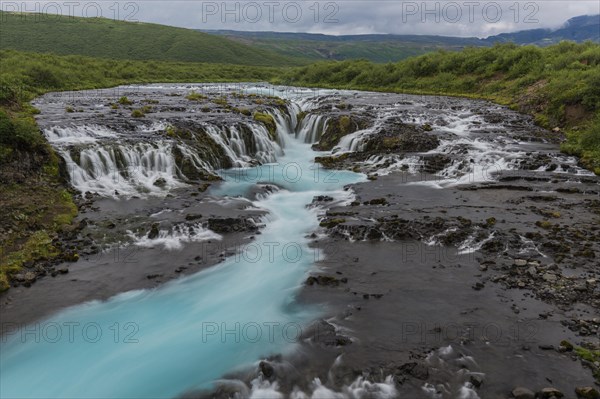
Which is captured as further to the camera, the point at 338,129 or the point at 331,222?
the point at 338,129

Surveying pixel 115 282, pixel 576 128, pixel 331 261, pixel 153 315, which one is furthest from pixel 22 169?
pixel 576 128

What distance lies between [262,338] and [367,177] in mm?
14401

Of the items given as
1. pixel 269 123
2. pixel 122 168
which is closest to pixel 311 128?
pixel 269 123

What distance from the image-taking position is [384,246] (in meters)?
15.3

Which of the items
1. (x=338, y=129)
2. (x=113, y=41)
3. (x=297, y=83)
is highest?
(x=113, y=41)

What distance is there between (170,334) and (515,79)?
5054cm

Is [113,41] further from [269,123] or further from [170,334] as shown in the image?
[170,334]

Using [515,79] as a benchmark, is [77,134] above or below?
below

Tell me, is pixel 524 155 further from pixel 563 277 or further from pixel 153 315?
pixel 153 315

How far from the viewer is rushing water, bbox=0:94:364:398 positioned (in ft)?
31.9

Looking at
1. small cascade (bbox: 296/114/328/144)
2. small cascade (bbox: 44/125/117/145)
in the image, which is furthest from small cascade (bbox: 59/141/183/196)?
small cascade (bbox: 296/114/328/144)

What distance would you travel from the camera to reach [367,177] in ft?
77.7

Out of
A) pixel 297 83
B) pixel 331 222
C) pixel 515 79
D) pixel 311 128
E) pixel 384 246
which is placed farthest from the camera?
pixel 297 83

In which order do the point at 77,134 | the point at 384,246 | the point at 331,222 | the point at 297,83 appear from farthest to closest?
the point at 297,83 < the point at 77,134 < the point at 331,222 < the point at 384,246
